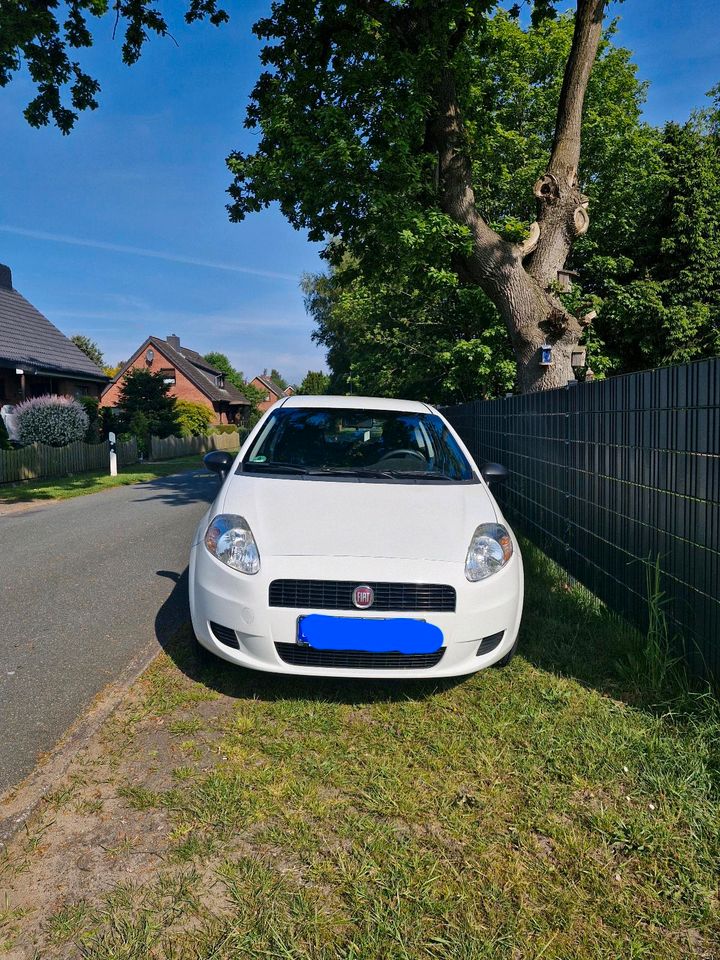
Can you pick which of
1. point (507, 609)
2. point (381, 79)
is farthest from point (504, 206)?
point (507, 609)

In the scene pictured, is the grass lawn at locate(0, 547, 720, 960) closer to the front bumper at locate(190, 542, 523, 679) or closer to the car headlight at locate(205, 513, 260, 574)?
the front bumper at locate(190, 542, 523, 679)

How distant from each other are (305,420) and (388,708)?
7.31ft

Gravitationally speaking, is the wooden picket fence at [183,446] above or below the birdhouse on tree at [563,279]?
below

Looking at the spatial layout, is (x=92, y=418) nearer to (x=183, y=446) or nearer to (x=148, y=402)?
(x=183, y=446)

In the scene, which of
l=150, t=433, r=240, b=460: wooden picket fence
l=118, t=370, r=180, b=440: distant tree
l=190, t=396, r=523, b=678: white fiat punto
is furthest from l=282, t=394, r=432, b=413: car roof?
l=118, t=370, r=180, b=440: distant tree

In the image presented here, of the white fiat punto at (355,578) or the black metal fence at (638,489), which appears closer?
the white fiat punto at (355,578)

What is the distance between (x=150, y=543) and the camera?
777 cm

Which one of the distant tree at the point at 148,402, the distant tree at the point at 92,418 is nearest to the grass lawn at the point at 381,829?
the distant tree at the point at 92,418

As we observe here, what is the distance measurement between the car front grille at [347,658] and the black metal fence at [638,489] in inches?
54.4

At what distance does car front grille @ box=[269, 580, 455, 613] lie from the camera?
9.45 feet

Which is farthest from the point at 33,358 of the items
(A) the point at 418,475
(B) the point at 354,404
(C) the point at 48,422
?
(A) the point at 418,475

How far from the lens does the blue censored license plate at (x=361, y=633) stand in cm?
284

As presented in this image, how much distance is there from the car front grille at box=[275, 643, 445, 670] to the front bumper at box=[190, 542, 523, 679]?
0.02 m

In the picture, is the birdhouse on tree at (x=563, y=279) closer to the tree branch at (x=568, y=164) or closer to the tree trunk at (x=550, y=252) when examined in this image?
the tree trunk at (x=550, y=252)
